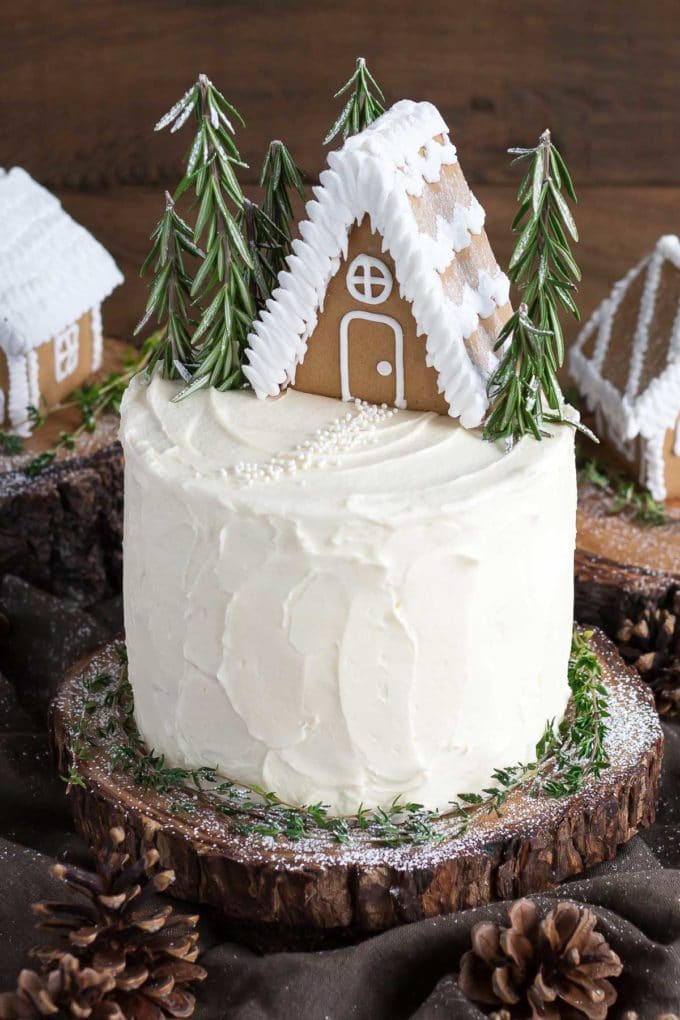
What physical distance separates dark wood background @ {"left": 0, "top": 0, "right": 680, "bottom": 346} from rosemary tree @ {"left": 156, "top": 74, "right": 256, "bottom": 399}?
6.36 ft

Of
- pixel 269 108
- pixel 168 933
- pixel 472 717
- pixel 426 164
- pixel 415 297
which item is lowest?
pixel 168 933

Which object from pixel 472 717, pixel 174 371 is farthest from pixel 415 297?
pixel 472 717

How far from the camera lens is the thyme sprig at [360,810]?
1.83m

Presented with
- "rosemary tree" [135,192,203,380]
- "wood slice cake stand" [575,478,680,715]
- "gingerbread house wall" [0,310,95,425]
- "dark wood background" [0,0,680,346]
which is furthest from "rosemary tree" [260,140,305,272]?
"dark wood background" [0,0,680,346]

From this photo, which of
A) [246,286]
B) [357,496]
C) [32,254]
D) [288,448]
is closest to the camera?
[357,496]

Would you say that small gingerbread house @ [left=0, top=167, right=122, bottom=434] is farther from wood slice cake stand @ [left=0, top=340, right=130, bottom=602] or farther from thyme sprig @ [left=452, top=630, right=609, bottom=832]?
thyme sprig @ [left=452, top=630, right=609, bottom=832]

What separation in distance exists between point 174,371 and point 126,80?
2.06m

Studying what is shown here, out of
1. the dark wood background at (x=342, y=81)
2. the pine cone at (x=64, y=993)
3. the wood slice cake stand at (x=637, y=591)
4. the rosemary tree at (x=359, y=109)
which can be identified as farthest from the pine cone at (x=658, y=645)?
the dark wood background at (x=342, y=81)

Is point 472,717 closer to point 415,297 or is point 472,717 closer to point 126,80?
point 415,297

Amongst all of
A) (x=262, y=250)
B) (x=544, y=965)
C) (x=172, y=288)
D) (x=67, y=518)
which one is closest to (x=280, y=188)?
(x=262, y=250)

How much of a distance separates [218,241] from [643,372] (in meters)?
1.01

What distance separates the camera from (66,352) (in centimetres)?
289

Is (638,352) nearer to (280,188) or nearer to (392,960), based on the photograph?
(280,188)

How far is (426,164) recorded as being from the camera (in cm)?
185
